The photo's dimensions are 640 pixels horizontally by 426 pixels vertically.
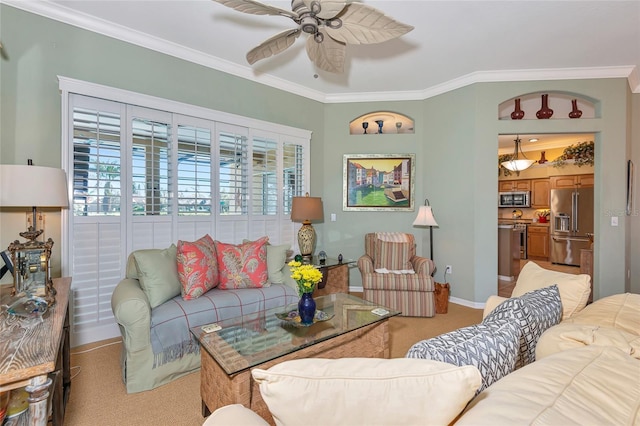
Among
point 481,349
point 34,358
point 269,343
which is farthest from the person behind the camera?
point 269,343

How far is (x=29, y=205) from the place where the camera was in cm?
173

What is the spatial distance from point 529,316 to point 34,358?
194 cm

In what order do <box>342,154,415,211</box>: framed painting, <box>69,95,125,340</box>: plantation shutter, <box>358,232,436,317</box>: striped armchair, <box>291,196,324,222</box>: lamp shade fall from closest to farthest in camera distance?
<box>69,95,125,340</box>: plantation shutter < <box>358,232,436,317</box>: striped armchair < <box>291,196,324,222</box>: lamp shade < <box>342,154,415,211</box>: framed painting

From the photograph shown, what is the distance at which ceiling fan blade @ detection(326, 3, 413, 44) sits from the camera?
1747 millimetres

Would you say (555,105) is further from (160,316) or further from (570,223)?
(160,316)

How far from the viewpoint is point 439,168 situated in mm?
4062

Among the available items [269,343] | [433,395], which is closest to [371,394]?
[433,395]

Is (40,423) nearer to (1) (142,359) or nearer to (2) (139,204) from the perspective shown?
(1) (142,359)

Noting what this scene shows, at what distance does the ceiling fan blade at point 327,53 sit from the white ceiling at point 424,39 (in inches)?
20.3

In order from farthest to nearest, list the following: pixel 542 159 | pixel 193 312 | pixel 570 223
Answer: pixel 542 159, pixel 570 223, pixel 193 312

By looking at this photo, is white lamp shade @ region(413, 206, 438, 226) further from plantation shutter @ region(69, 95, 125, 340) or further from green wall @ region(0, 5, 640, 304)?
plantation shutter @ region(69, 95, 125, 340)

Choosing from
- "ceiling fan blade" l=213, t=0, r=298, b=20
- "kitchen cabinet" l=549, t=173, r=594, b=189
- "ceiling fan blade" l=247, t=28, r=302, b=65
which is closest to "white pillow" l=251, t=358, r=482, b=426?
"ceiling fan blade" l=213, t=0, r=298, b=20

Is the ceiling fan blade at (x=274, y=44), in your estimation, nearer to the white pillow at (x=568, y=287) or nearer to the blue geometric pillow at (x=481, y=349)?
the blue geometric pillow at (x=481, y=349)

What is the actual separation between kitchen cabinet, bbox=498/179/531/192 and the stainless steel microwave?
0.43ft
